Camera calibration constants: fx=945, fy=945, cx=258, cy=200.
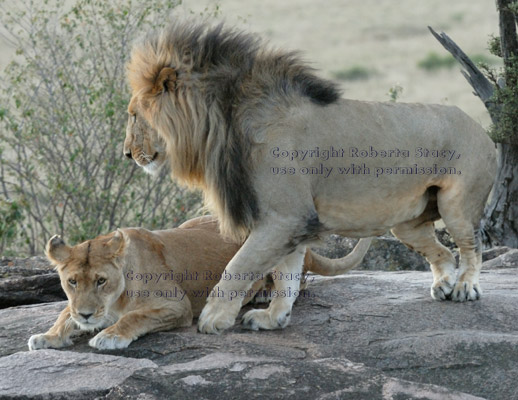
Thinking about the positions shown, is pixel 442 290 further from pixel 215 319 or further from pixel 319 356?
pixel 215 319

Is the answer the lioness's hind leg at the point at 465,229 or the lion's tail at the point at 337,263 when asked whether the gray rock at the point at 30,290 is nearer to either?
the lion's tail at the point at 337,263

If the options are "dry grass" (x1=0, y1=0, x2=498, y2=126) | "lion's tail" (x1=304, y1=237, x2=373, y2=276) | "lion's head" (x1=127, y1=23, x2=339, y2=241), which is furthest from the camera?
"dry grass" (x1=0, y1=0, x2=498, y2=126)

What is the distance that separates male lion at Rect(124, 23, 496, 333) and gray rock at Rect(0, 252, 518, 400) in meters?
0.21

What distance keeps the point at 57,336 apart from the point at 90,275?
44cm

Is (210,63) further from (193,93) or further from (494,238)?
(494,238)

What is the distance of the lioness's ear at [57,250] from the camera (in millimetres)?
4531

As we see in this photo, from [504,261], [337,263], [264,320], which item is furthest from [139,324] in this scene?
[504,261]

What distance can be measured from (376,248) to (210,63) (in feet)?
12.0

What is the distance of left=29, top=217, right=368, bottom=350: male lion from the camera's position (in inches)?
176

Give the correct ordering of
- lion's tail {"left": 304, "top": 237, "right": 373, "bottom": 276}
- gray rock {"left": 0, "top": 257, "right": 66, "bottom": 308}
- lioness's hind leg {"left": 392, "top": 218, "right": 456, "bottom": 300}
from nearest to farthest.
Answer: lioness's hind leg {"left": 392, "top": 218, "right": 456, "bottom": 300}
lion's tail {"left": 304, "top": 237, "right": 373, "bottom": 276}
gray rock {"left": 0, "top": 257, "right": 66, "bottom": 308}

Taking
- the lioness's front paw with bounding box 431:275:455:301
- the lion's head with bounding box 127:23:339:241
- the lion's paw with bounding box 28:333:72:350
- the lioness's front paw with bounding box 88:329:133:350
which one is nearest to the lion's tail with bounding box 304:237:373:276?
the lioness's front paw with bounding box 431:275:455:301

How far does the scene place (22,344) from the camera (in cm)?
489

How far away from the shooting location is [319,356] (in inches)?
177

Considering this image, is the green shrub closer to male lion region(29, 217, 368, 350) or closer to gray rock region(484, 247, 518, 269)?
gray rock region(484, 247, 518, 269)
